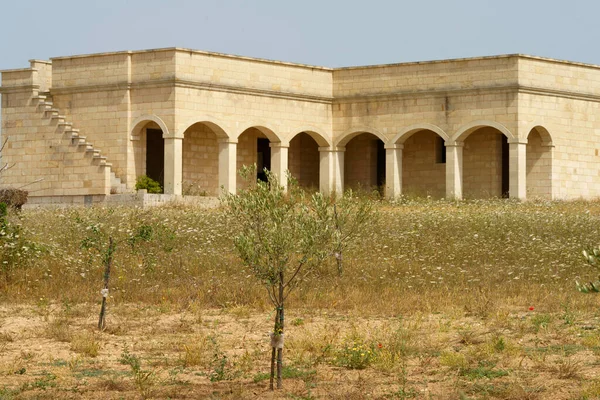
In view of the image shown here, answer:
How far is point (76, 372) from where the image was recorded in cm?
1334

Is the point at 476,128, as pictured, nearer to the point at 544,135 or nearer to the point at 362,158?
the point at 544,135

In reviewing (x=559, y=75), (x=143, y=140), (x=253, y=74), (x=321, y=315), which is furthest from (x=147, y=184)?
(x=321, y=315)

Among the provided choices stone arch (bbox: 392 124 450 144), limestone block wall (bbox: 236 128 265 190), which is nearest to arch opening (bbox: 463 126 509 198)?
stone arch (bbox: 392 124 450 144)

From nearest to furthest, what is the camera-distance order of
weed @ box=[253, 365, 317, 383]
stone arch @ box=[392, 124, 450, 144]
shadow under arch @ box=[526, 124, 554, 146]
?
1. weed @ box=[253, 365, 317, 383]
2. shadow under arch @ box=[526, 124, 554, 146]
3. stone arch @ box=[392, 124, 450, 144]

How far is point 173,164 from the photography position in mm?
31891

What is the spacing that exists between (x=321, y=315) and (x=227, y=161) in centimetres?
1649

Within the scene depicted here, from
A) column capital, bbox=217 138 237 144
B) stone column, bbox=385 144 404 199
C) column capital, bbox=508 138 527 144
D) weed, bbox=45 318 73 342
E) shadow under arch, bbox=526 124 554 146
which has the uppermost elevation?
shadow under arch, bbox=526 124 554 146

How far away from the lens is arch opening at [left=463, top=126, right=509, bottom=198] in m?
35.2

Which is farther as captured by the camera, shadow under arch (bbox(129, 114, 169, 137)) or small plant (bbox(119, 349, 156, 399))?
shadow under arch (bbox(129, 114, 169, 137))

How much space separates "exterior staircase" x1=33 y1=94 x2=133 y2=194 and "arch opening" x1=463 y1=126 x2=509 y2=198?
10.4 metres

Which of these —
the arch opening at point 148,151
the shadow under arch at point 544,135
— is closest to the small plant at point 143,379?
the arch opening at point 148,151

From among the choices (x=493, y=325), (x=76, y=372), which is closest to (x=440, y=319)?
(x=493, y=325)

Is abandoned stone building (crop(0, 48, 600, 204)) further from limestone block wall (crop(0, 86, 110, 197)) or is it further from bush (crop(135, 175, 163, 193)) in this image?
bush (crop(135, 175, 163, 193))

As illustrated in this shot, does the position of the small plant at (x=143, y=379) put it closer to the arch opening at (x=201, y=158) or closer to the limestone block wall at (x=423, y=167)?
the arch opening at (x=201, y=158)
